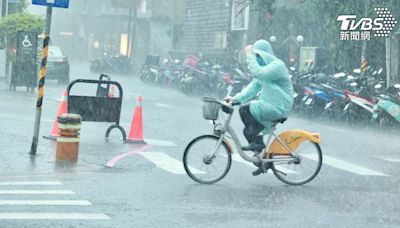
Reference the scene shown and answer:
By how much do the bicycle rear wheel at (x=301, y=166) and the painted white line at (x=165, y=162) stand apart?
1.43 m

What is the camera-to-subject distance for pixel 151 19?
64000mm

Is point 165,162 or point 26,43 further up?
point 26,43

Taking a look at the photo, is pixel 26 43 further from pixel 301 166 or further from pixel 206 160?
pixel 301 166

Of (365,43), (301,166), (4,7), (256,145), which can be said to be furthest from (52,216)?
(4,7)

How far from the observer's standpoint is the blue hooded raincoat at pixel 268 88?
11.4 metres

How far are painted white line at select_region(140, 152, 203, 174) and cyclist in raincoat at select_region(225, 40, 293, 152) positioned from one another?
1379 mm

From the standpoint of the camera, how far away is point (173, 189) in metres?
11.0

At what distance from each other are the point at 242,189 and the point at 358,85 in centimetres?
1257

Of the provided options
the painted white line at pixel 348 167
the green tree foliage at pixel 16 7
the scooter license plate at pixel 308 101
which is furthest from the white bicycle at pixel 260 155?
the green tree foliage at pixel 16 7

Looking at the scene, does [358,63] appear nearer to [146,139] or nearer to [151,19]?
[146,139]

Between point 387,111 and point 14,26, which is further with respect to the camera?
point 14,26

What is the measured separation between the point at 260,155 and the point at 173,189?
4.53 feet

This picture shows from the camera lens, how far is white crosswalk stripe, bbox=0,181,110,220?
8.83 metres

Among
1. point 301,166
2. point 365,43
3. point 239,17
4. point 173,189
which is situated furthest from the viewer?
point 239,17
